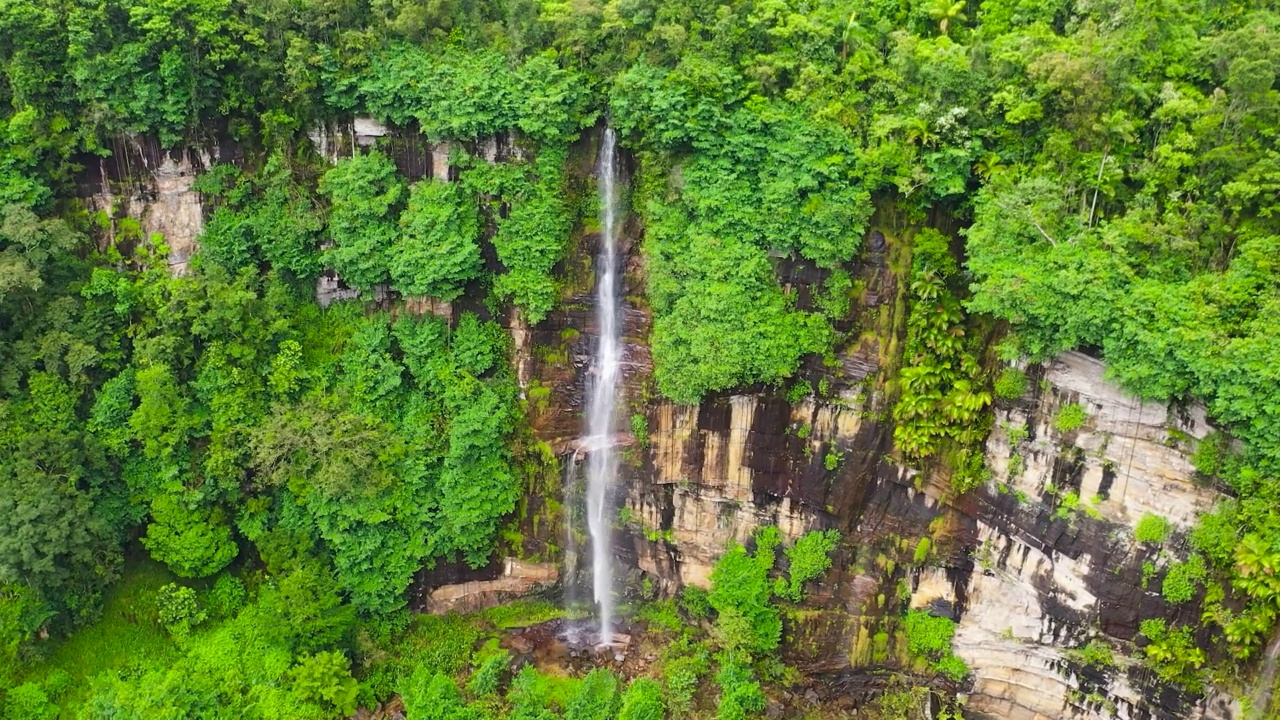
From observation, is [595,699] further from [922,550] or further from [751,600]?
[922,550]

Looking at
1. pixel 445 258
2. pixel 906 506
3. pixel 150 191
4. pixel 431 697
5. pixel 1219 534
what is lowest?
pixel 431 697

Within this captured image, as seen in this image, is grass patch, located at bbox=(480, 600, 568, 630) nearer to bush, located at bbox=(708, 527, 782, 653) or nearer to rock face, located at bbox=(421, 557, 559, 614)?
rock face, located at bbox=(421, 557, 559, 614)

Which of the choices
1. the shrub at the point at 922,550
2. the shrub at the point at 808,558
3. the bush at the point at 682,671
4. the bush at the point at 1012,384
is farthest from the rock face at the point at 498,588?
the bush at the point at 1012,384

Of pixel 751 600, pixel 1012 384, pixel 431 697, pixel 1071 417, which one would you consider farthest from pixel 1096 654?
pixel 431 697

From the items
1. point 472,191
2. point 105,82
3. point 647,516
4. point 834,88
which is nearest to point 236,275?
point 105,82

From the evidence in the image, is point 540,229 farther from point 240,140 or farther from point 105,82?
point 105,82

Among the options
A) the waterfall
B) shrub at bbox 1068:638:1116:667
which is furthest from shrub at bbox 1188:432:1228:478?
the waterfall
